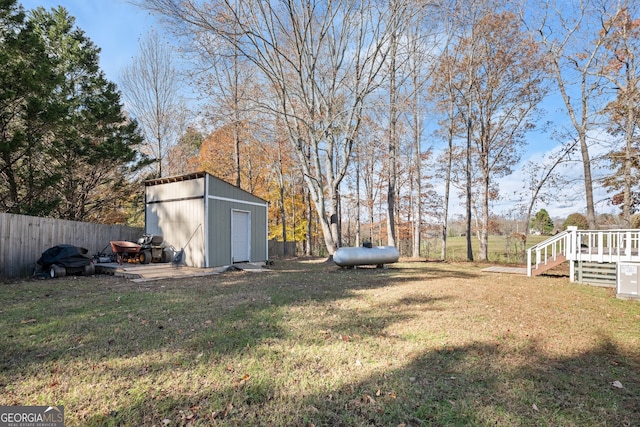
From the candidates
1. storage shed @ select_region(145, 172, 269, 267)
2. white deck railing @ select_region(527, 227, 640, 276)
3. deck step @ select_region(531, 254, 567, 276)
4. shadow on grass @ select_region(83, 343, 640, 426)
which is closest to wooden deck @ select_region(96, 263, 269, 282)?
storage shed @ select_region(145, 172, 269, 267)

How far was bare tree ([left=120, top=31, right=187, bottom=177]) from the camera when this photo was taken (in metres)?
17.3

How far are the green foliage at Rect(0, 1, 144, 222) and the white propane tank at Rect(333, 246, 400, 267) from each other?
10.3 meters

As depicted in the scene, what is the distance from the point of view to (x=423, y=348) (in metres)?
3.59

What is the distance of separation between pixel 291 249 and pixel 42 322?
16.0 meters

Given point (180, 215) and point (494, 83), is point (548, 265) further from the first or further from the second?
point (180, 215)

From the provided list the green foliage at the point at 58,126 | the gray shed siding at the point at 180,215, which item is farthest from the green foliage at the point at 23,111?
the gray shed siding at the point at 180,215

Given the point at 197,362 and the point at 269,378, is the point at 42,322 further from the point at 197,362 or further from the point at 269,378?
the point at 269,378

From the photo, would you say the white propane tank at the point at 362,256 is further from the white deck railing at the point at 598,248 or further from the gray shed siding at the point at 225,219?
the white deck railing at the point at 598,248

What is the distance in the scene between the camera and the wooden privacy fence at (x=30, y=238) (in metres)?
8.35

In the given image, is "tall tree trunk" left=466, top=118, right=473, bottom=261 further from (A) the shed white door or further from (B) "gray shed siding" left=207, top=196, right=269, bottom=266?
(A) the shed white door

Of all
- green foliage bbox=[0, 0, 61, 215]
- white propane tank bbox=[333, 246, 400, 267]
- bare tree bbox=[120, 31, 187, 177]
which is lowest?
white propane tank bbox=[333, 246, 400, 267]

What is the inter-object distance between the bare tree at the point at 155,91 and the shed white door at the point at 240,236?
765 cm

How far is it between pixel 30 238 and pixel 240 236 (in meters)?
6.14

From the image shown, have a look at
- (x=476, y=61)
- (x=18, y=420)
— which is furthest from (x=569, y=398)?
(x=476, y=61)
